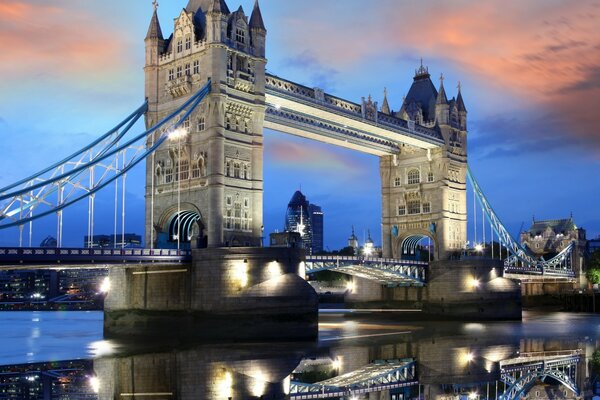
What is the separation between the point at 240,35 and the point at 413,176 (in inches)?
1201

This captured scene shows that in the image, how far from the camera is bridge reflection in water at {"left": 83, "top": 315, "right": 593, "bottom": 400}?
22891 millimetres

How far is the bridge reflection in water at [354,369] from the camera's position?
2289 centimetres

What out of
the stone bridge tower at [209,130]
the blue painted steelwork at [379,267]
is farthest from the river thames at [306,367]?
the blue painted steelwork at [379,267]

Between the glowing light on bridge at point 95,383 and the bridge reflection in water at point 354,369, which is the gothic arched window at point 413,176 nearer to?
the bridge reflection in water at point 354,369

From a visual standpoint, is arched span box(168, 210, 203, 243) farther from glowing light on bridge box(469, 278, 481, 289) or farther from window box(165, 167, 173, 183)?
glowing light on bridge box(469, 278, 481, 289)

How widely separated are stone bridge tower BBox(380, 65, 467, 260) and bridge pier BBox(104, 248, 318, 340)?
31356 mm

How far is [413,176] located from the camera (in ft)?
250

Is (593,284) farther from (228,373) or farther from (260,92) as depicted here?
(228,373)

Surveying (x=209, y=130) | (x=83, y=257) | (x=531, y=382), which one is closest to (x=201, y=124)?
(x=209, y=130)

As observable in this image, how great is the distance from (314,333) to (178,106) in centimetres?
1891

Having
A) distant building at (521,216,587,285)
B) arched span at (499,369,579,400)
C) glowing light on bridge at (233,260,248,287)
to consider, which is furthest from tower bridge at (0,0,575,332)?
distant building at (521,216,587,285)

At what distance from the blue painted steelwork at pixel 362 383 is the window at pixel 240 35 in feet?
95.4

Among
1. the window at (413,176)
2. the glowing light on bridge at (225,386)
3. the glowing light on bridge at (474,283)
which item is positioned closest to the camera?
the glowing light on bridge at (225,386)

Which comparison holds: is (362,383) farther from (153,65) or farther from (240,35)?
(153,65)
